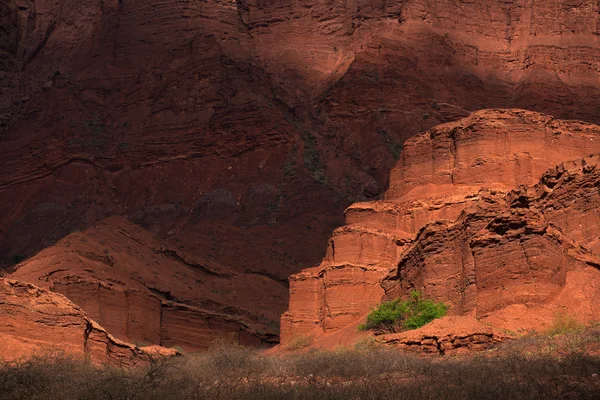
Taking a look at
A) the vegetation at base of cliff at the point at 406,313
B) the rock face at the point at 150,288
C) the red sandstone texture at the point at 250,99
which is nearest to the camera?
the vegetation at base of cliff at the point at 406,313

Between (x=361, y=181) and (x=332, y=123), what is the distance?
9.13m

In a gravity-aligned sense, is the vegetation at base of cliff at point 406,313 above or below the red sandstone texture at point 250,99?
below

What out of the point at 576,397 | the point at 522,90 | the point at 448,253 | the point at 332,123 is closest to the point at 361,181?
the point at 332,123

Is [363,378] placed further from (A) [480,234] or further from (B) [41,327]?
(B) [41,327]

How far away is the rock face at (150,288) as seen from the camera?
58.1 metres

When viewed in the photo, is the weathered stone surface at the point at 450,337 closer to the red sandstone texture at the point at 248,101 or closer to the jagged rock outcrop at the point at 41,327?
the jagged rock outcrop at the point at 41,327

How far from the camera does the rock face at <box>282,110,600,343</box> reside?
3022 centimetres

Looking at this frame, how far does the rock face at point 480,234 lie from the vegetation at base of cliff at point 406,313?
0.44m

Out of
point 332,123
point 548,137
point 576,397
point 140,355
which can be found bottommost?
point 576,397

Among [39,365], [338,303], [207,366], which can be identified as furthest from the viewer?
[338,303]

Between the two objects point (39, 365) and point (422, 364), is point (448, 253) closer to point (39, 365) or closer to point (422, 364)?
point (422, 364)

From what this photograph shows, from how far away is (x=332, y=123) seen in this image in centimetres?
10419

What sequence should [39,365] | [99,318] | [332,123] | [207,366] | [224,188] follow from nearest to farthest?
[39,365] < [207,366] < [99,318] < [224,188] < [332,123]

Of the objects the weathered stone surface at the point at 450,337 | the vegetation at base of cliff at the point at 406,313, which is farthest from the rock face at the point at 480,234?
the weathered stone surface at the point at 450,337
